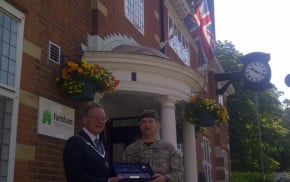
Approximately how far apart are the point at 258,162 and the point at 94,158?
37.8 metres

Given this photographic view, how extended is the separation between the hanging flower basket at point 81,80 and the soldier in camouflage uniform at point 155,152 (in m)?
3.34

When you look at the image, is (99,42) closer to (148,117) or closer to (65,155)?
(148,117)

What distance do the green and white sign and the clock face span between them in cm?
1290

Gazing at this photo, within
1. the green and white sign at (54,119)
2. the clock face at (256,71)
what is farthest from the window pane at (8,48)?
the clock face at (256,71)

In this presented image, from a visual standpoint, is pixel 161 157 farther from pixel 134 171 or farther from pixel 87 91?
pixel 87 91

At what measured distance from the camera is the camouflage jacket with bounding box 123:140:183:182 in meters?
4.40

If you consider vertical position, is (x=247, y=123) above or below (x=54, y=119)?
above

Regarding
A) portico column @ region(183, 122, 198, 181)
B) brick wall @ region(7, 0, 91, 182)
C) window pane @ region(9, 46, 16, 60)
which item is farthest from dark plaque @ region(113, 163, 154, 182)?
portico column @ region(183, 122, 198, 181)

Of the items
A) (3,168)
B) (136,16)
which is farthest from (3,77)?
(136,16)

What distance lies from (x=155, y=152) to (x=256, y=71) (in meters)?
16.1

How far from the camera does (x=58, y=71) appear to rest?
7930 mm

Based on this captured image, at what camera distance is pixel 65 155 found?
375cm

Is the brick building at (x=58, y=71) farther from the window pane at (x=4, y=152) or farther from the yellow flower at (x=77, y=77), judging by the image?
the yellow flower at (x=77, y=77)

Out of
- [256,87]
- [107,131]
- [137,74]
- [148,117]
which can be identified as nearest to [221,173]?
[256,87]
